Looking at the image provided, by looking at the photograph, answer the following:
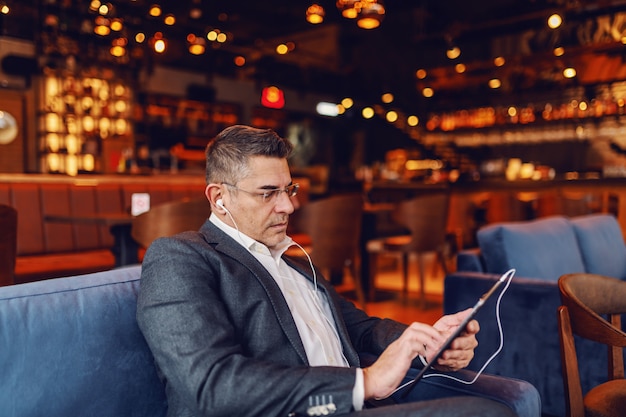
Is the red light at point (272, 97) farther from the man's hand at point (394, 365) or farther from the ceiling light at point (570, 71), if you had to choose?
the man's hand at point (394, 365)

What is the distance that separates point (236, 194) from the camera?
1610 millimetres

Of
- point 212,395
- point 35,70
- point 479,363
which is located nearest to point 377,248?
point 479,363

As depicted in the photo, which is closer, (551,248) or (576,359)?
(576,359)

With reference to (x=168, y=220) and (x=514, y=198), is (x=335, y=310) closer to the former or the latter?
(x=168, y=220)

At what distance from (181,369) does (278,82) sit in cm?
1187

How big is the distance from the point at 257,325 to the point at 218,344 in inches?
7.1

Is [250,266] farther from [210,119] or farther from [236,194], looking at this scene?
[210,119]

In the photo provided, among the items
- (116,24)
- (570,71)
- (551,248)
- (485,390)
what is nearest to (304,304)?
(485,390)

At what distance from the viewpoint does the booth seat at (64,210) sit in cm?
450

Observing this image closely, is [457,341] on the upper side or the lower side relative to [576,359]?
upper

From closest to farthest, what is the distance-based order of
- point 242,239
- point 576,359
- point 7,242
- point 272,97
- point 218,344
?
point 218,344 → point 242,239 → point 576,359 → point 7,242 → point 272,97

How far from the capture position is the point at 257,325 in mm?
1455

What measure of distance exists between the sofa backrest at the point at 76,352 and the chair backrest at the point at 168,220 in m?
1.70

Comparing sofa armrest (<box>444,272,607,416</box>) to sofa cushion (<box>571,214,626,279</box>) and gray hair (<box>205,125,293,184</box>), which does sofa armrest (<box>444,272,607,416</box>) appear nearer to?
sofa cushion (<box>571,214,626,279</box>)
